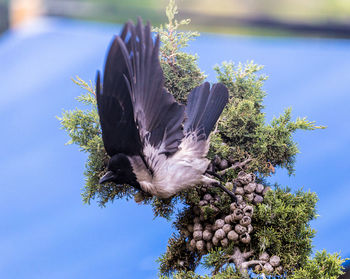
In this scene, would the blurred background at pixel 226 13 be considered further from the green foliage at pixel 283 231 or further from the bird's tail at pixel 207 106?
the green foliage at pixel 283 231

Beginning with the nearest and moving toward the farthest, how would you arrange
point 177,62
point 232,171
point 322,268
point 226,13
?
point 322,268 < point 232,171 < point 177,62 < point 226,13

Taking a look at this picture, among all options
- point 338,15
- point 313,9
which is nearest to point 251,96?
point 313,9

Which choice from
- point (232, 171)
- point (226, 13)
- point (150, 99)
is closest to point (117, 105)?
point (150, 99)

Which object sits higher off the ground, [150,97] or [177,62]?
[177,62]

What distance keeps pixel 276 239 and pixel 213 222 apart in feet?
0.42

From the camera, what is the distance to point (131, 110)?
0.72m

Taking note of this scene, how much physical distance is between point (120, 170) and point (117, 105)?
132mm

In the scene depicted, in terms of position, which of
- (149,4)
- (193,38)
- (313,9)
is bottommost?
(193,38)

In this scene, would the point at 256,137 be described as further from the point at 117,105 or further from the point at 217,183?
the point at 117,105

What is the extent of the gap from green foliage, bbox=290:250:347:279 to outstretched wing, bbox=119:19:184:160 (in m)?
0.32

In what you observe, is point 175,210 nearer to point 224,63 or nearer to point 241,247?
point 241,247

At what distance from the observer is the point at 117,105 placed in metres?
0.72

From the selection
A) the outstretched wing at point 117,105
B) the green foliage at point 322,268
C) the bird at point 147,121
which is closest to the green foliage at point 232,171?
the green foliage at point 322,268

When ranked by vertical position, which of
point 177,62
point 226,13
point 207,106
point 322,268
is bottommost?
point 322,268
